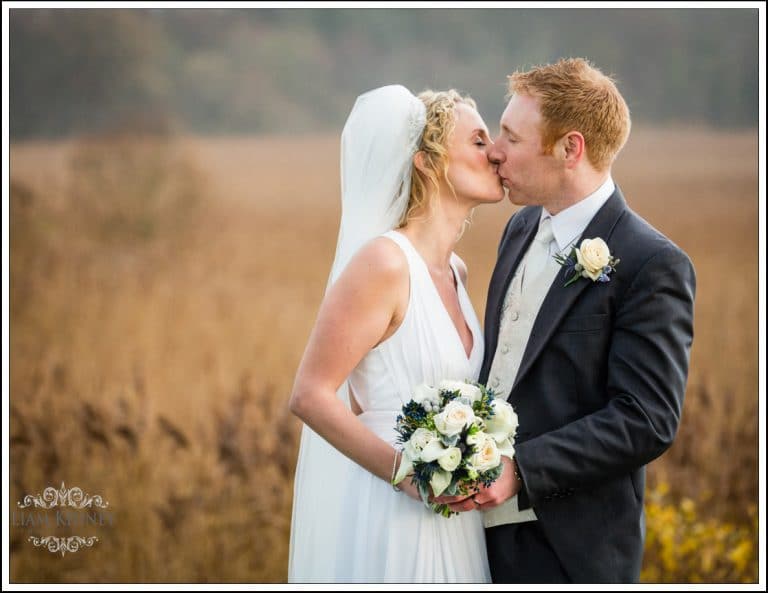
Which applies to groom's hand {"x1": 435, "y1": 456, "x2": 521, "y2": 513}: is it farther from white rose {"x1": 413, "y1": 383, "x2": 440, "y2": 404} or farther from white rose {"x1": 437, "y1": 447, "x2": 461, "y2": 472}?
white rose {"x1": 413, "y1": 383, "x2": 440, "y2": 404}

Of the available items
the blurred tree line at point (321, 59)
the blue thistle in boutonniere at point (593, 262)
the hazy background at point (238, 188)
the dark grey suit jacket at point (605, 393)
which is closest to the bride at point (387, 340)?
the dark grey suit jacket at point (605, 393)

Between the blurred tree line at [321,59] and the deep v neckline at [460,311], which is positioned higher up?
the blurred tree line at [321,59]

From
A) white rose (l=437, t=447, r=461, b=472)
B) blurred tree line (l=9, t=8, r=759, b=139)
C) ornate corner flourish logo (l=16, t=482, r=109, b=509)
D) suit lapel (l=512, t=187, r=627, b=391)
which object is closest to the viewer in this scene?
white rose (l=437, t=447, r=461, b=472)

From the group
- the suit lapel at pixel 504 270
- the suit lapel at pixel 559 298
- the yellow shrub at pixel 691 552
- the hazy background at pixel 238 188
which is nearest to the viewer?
the suit lapel at pixel 559 298

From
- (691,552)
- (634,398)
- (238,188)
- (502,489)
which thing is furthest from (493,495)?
(238,188)

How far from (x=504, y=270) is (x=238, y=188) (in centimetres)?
527

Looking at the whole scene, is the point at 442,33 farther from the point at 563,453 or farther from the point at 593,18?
the point at 563,453

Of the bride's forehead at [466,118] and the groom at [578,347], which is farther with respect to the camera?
the bride's forehead at [466,118]

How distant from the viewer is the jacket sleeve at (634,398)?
98.1 inches

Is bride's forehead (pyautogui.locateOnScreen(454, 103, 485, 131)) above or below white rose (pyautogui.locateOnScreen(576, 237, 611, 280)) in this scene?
above

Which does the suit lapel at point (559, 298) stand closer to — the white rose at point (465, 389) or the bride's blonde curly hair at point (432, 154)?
the white rose at point (465, 389)

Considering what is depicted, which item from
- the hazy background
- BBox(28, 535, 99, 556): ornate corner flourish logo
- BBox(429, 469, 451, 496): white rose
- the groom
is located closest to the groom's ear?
the groom

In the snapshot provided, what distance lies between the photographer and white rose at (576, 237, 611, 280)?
2.53m

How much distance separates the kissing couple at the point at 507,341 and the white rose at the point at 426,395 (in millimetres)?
246
